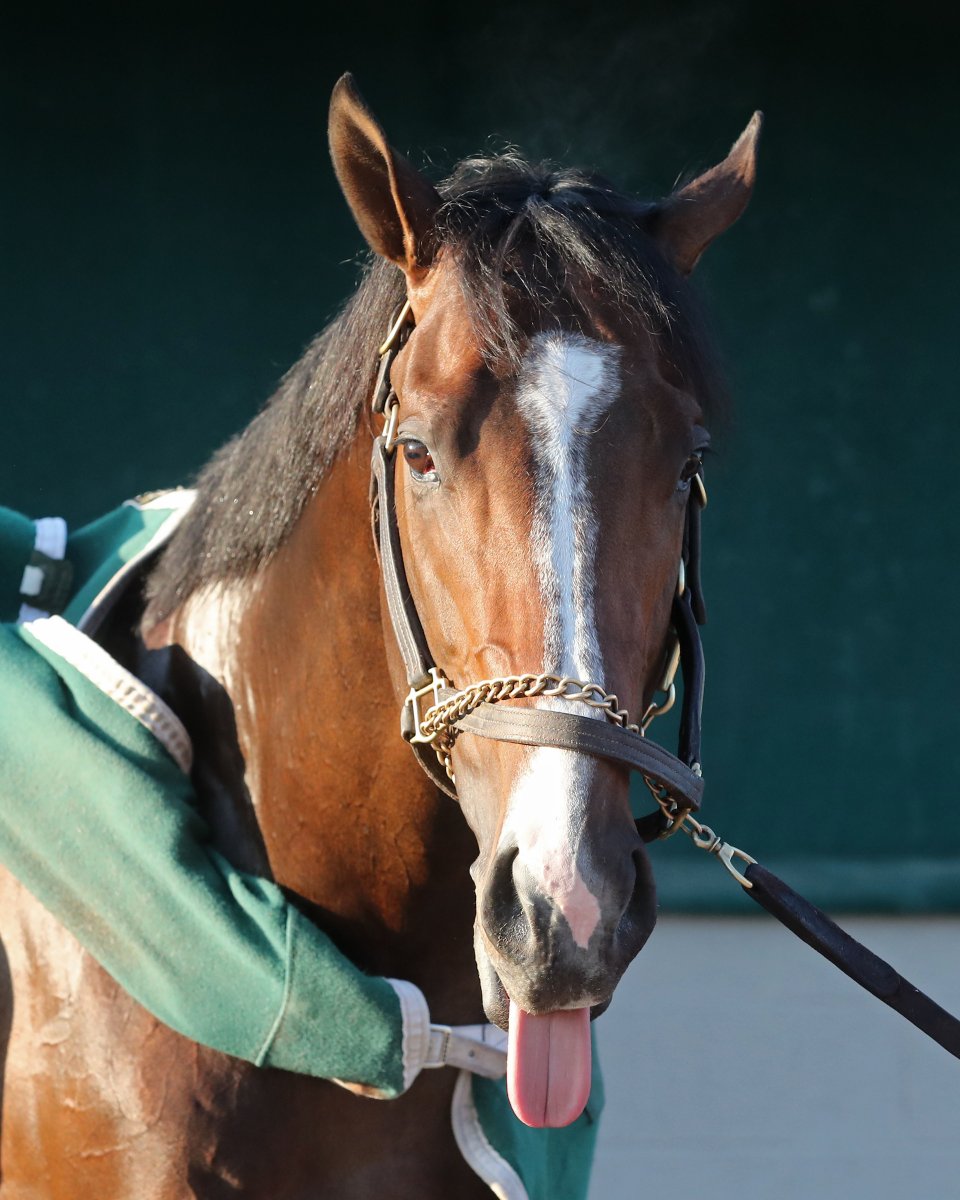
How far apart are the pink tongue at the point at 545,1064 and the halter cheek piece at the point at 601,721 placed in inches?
7.7

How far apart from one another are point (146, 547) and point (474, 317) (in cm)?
69

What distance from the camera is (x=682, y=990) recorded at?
333 cm

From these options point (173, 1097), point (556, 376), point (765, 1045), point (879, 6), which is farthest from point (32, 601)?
point (879, 6)

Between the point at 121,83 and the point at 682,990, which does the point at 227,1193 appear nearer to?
the point at 682,990

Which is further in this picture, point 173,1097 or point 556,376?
point 173,1097

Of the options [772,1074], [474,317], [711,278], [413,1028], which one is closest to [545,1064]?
[413,1028]

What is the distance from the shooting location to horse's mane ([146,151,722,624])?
1281 mm

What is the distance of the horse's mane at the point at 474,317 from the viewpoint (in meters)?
1.28

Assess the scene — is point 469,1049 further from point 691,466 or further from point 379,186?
point 379,186

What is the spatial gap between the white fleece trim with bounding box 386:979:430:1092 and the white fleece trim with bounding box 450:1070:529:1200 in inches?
3.1

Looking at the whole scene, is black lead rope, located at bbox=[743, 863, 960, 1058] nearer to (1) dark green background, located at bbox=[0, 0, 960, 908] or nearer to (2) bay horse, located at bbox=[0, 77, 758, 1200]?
(2) bay horse, located at bbox=[0, 77, 758, 1200]

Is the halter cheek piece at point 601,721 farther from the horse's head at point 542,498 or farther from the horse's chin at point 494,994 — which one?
the horse's chin at point 494,994

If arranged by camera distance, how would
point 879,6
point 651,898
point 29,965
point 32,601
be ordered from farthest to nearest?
point 879,6
point 32,601
point 29,965
point 651,898

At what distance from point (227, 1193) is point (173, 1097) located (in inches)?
4.5
